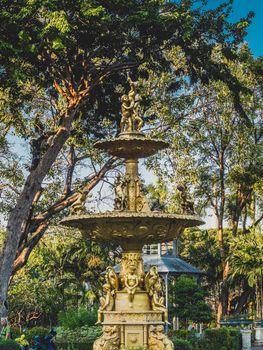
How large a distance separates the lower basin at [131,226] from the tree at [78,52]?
15.3ft

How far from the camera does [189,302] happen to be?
30359 millimetres

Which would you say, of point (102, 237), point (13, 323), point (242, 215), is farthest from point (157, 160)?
point (13, 323)

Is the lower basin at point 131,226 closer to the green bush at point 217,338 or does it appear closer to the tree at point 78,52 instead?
the tree at point 78,52

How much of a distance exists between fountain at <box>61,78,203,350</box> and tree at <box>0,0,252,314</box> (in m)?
4.13

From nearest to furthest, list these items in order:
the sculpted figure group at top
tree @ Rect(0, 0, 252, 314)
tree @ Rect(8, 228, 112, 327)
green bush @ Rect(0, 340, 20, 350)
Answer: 1. the sculpted figure group at top
2. green bush @ Rect(0, 340, 20, 350)
3. tree @ Rect(0, 0, 252, 314)
4. tree @ Rect(8, 228, 112, 327)

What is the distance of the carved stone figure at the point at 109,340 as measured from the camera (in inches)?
504

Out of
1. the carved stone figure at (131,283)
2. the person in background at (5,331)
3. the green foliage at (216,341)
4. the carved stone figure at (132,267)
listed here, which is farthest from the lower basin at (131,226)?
the green foliage at (216,341)

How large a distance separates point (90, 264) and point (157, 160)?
16905mm

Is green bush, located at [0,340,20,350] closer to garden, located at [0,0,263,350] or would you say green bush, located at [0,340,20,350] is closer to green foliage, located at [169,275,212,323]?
garden, located at [0,0,263,350]

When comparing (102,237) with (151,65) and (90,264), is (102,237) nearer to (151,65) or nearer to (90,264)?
(151,65)

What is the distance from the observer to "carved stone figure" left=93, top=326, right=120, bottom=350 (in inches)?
504

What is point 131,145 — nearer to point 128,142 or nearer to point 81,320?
point 128,142

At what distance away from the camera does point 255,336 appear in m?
32.9

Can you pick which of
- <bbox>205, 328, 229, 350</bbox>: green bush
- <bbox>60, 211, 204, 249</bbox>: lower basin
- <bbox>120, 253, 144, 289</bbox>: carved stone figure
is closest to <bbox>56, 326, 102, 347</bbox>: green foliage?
<bbox>205, 328, 229, 350</bbox>: green bush
